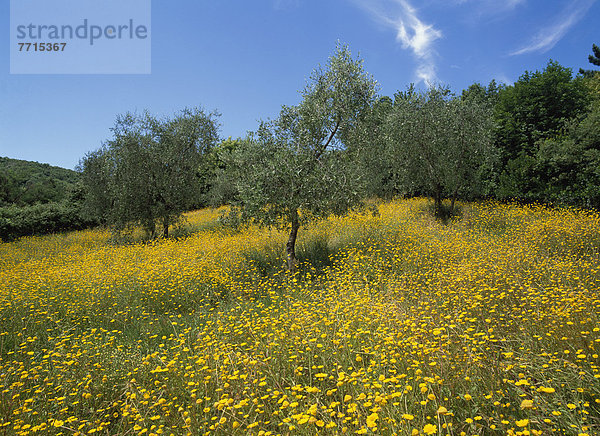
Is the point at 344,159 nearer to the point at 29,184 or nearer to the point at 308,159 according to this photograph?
the point at 308,159

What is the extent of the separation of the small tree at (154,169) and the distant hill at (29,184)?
81.2ft

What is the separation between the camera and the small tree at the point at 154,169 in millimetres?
15930

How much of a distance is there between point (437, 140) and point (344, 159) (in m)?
8.09

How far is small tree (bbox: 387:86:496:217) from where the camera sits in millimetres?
15086

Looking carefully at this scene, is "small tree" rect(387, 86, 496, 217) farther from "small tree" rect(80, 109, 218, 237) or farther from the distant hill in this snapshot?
the distant hill

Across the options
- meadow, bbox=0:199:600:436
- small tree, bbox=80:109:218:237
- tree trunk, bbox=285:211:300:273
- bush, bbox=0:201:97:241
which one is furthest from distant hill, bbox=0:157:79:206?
tree trunk, bbox=285:211:300:273

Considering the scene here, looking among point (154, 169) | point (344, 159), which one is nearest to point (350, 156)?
point (344, 159)

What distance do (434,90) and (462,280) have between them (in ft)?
45.7

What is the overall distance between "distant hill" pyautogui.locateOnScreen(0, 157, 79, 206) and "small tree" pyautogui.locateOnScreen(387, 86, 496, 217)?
37342 millimetres

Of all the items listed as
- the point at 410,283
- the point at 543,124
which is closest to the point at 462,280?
the point at 410,283

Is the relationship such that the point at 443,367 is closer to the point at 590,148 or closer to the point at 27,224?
the point at 590,148

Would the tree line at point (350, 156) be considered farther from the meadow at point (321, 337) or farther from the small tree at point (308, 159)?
the meadow at point (321, 337)

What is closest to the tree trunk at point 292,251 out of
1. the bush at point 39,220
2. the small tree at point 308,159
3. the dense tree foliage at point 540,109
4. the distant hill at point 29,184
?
the small tree at point 308,159

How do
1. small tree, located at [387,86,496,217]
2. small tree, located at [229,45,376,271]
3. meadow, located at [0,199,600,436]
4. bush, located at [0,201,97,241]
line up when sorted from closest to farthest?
1. meadow, located at [0,199,600,436]
2. small tree, located at [229,45,376,271]
3. small tree, located at [387,86,496,217]
4. bush, located at [0,201,97,241]
